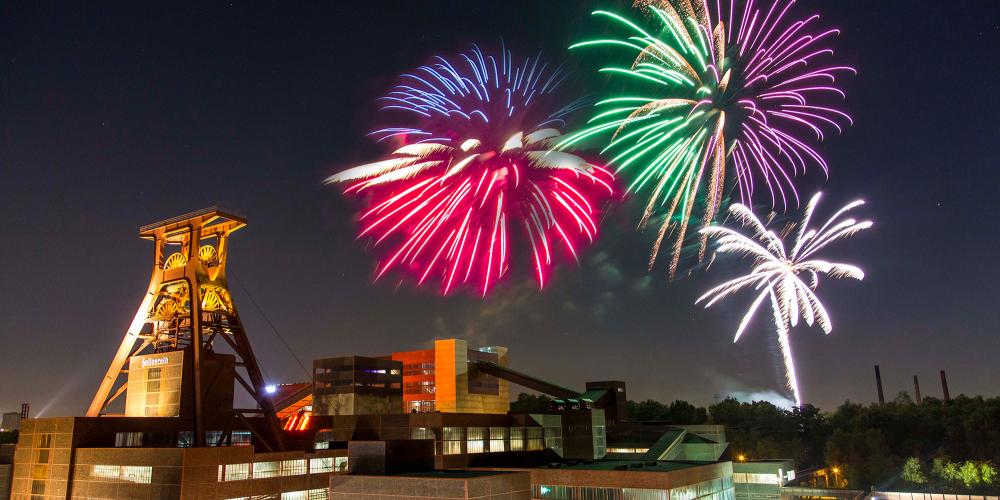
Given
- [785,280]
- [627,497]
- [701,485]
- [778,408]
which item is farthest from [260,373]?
[778,408]

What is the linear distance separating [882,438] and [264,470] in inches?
4306

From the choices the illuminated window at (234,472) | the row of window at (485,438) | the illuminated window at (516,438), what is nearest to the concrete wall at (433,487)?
the illuminated window at (234,472)

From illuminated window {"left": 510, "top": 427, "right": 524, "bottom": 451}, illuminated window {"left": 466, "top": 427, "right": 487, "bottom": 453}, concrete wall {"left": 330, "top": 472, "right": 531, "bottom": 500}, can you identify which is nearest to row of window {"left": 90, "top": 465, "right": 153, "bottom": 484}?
concrete wall {"left": 330, "top": 472, "right": 531, "bottom": 500}

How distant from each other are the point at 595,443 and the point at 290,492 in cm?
3786

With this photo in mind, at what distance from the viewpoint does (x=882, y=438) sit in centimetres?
12138

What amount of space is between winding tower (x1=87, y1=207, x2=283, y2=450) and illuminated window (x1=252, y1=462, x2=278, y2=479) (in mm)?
4684

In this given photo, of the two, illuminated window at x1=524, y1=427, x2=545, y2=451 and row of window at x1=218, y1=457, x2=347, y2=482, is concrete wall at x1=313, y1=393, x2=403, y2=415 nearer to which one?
illuminated window at x1=524, y1=427, x2=545, y2=451

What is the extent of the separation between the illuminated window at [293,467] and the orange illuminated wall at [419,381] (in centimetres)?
7714

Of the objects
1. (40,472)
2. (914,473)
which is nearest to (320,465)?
(40,472)

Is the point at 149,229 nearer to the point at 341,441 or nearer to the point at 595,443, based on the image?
the point at 341,441

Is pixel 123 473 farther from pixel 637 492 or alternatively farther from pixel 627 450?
pixel 627 450

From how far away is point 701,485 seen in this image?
168 ft

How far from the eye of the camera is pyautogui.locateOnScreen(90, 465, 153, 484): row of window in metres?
50.2

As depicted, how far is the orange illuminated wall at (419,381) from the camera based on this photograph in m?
141
